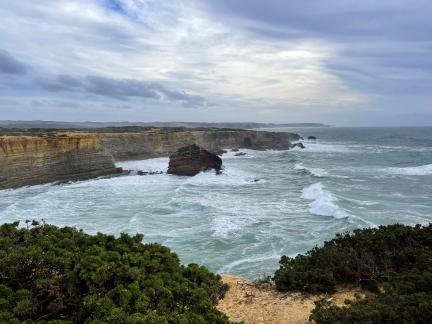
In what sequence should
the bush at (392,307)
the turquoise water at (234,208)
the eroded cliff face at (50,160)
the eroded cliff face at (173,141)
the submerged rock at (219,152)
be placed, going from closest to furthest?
the bush at (392,307), the turquoise water at (234,208), the eroded cliff face at (50,160), the eroded cliff face at (173,141), the submerged rock at (219,152)

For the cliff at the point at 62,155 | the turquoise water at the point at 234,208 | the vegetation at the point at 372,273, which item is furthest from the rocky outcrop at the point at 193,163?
the vegetation at the point at 372,273

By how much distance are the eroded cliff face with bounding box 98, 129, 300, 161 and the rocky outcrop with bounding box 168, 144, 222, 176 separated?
927 cm

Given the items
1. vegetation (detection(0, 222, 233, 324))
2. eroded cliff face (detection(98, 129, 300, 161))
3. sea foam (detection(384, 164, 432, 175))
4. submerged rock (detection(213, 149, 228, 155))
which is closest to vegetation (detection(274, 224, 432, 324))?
vegetation (detection(0, 222, 233, 324))

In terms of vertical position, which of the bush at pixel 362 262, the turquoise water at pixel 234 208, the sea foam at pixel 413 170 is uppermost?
the bush at pixel 362 262

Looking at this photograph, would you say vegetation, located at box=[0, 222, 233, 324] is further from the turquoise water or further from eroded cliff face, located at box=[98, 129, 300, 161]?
eroded cliff face, located at box=[98, 129, 300, 161]

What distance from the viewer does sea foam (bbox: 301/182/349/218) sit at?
2371cm

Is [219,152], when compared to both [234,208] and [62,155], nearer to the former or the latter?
[62,155]

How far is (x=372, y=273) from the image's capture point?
1115 cm

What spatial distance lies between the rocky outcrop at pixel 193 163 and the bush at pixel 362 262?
1225 inches

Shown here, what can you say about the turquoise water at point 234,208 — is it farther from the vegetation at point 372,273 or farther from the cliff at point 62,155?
the vegetation at point 372,273

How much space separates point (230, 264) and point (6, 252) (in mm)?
9542

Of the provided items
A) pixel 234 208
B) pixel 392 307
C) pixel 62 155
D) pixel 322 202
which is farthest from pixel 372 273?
pixel 62 155

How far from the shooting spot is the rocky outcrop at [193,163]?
4350cm

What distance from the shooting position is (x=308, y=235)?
19547 millimetres
